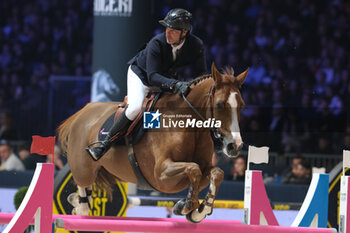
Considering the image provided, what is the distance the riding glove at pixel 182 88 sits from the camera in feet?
14.3

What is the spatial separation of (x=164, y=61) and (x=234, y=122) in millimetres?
830

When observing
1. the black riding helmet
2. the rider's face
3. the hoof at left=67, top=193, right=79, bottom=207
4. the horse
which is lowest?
the hoof at left=67, top=193, right=79, bottom=207

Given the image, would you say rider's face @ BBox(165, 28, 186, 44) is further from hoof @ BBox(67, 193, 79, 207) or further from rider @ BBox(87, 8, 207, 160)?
hoof @ BBox(67, 193, 79, 207)

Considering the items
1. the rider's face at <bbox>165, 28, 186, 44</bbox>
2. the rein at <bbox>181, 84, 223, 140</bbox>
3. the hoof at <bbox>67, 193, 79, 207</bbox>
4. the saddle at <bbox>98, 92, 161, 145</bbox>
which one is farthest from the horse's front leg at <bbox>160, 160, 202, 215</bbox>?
the hoof at <bbox>67, 193, 79, 207</bbox>

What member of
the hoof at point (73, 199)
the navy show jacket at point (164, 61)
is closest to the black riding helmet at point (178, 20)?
the navy show jacket at point (164, 61)

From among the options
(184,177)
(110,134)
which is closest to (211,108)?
(184,177)

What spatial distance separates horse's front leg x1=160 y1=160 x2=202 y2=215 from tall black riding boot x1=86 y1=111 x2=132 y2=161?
0.53 m

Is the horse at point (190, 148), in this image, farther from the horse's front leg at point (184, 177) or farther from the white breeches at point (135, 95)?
the white breeches at point (135, 95)

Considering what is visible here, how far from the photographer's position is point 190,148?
4395 millimetres

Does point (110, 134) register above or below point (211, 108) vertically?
below

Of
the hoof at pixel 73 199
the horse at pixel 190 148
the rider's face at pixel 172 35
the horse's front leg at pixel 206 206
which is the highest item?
the rider's face at pixel 172 35

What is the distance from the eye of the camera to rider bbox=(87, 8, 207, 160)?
4422 mm

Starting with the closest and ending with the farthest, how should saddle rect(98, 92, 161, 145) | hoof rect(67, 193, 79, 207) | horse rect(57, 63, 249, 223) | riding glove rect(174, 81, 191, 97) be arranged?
horse rect(57, 63, 249, 223) < riding glove rect(174, 81, 191, 97) < saddle rect(98, 92, 161, 145) < hoof rect(67, 193, 79, 207)

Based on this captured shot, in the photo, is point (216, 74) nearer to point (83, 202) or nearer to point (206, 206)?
point (206, 206)
